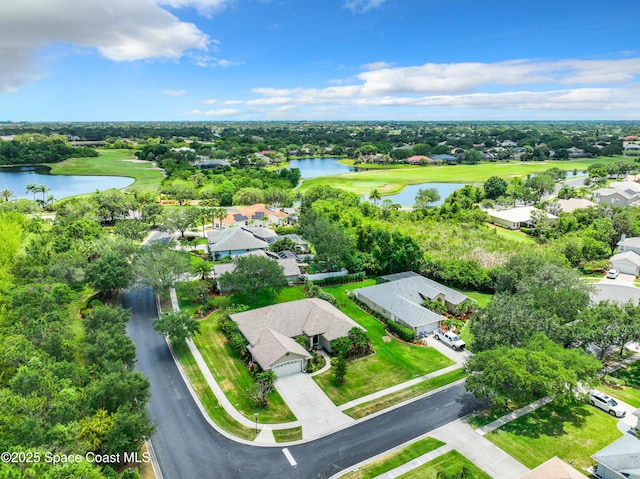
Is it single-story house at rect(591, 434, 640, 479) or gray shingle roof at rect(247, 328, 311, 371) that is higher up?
gray shingle roof at rect(247, 328, 311, 371)

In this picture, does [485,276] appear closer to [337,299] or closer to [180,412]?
[337,299]

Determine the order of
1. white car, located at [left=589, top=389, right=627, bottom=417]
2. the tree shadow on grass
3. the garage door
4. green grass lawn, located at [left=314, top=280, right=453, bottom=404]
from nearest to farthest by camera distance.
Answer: the tree shadow on grass → white car, located at [left=589, top=389, right=627, bottom=417] → green grass lawn, located at [left=314, top=280, right=453, bottom=404] → the garage door

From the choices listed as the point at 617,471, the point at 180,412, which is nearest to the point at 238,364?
the point at 180,412

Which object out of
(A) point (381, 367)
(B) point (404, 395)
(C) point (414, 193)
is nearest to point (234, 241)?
(A) point (381, 367)

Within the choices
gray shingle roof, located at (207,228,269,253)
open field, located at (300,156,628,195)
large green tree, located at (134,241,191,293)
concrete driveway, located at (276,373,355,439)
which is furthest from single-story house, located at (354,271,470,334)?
open field, located at (300,156,628,195)

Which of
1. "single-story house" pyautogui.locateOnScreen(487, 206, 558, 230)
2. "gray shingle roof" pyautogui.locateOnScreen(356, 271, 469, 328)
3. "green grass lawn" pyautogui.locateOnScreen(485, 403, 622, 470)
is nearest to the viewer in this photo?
"green grass lawn" pyautogui.locateOnScreen(485, 403, 622, 470)

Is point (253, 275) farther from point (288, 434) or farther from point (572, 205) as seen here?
point (572, 205)

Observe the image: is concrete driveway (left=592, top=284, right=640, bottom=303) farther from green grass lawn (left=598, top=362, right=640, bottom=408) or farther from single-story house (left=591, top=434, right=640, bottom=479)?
single-story house (left=591, top=434, right=640, bottom=479)
